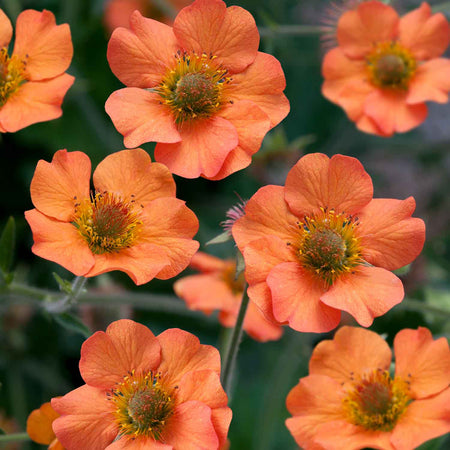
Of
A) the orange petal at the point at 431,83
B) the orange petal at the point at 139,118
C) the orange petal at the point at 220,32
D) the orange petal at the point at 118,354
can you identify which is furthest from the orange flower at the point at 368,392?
the orange petal at the point at 431,83

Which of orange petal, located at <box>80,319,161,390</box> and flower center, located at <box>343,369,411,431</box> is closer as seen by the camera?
orange petal, located at <box>80,319,161,390</box>

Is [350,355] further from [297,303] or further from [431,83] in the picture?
[431,83]

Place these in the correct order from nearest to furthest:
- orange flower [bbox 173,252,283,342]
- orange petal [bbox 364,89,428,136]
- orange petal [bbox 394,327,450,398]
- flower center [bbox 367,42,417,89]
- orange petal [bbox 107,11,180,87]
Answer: orange petal [bbox 394,327,450,398]
orange petal [bbox 107,11,180,87]
orange flower [bbox 173,252,283,342]
orange petal [bbox 364,89,428,136]
flower center [bbox 367,42,417,89]

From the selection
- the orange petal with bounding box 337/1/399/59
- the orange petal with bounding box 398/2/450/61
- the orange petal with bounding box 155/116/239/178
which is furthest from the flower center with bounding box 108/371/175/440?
the orange petal with bounding box 398/2/450/61

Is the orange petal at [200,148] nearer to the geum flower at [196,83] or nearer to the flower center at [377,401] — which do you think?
the geum flower at [196,83]

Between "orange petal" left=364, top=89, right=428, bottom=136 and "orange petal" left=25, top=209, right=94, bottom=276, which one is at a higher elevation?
"orange petal" left=25, top=209, right=94, bottom=276

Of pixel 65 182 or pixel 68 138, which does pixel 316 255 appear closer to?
pixel 65 182

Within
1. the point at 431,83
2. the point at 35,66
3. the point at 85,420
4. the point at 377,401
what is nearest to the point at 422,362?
the point at 377,401

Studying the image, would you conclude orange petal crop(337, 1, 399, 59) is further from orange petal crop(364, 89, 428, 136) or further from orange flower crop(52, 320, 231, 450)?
orange flower crop(52, 320, 231, 450)
